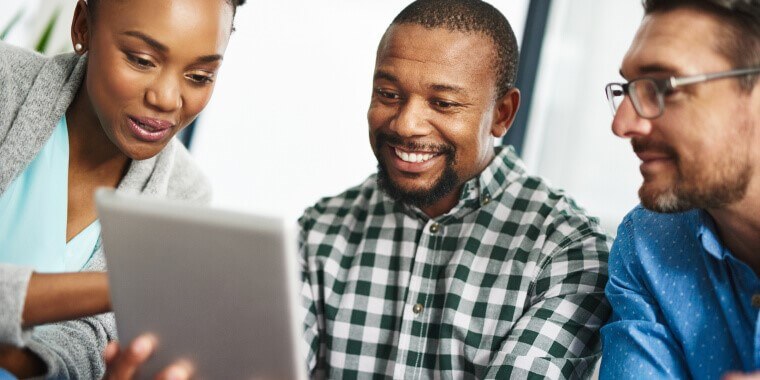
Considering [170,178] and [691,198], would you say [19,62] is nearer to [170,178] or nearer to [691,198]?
[170,178]

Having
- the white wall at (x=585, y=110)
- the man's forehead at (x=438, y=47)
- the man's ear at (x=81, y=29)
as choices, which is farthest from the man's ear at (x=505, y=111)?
the white wall at (x=585, y=110)

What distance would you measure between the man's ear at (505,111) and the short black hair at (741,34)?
0.68 meters

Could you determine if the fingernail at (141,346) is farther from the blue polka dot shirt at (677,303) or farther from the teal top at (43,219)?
the blue polka dot shirt at (677,303)

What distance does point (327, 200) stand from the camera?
2010mm

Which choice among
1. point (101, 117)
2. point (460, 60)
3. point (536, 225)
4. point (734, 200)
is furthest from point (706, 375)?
point (101, 117)

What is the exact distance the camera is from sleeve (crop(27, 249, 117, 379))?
1324mm

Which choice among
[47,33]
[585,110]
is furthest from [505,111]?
[47,33]

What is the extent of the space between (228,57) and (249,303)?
272 cm

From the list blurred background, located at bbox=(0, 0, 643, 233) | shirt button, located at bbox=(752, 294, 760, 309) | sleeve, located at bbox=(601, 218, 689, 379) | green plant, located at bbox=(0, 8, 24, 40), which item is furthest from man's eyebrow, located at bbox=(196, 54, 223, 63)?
blurred background, located at bbox=(0, 0, 643, 233)

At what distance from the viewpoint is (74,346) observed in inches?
56.2

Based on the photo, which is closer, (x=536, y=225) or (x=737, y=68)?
(x=737, y=68)

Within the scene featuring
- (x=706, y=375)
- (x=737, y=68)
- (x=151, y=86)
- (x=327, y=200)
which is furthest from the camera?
(x=327, y=200)

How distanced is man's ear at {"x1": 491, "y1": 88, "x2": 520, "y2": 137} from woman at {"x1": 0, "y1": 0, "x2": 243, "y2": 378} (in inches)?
25.9

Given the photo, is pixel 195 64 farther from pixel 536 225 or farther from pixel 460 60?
pixel 536 225
